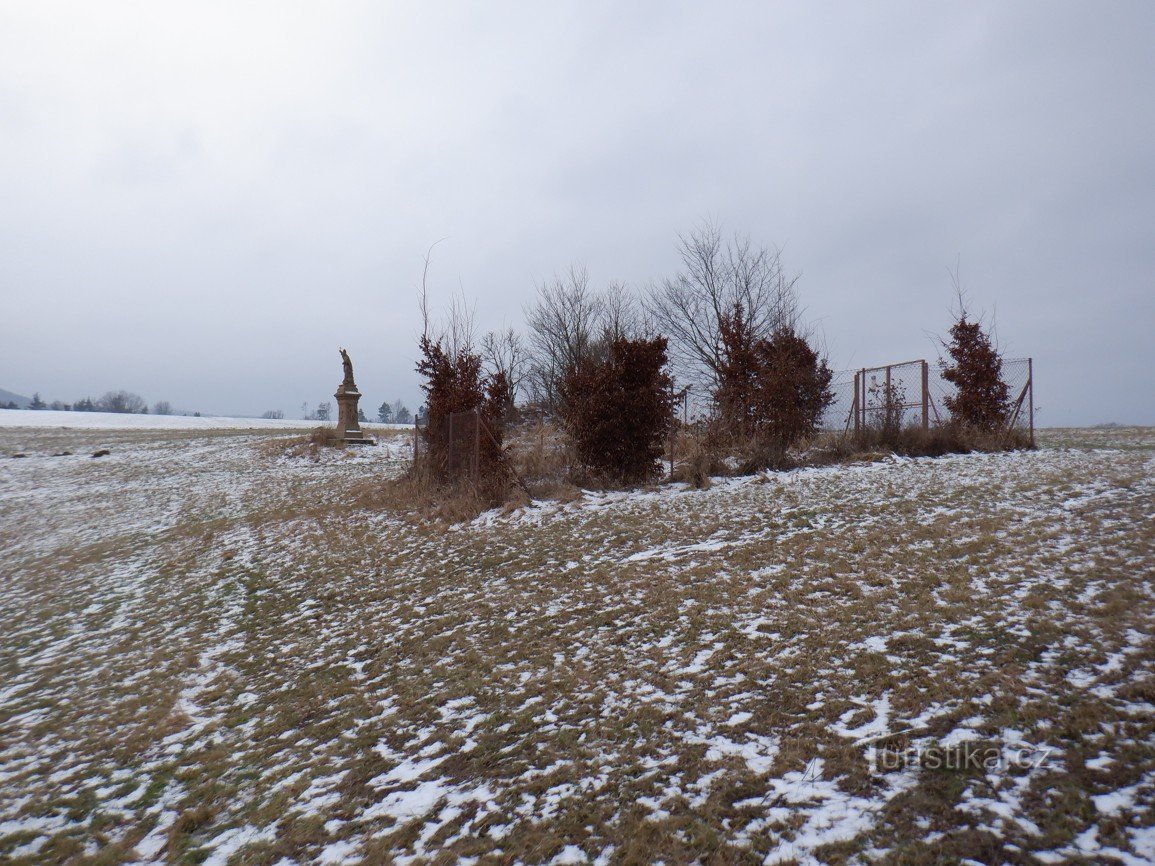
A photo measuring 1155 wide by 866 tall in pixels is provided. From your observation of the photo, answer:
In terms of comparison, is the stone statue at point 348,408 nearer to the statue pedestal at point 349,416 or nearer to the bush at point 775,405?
the statue pedestal at point 349,416

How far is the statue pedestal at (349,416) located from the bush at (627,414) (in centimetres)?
1594

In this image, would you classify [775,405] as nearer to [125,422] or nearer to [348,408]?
[348,408]

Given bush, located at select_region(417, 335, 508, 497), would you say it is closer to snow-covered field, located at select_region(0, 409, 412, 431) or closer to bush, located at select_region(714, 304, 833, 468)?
bush, located at select_region(714, 304, 833, 468)

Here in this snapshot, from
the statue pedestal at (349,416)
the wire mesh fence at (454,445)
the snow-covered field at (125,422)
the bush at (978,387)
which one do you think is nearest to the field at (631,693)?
the wire mesh fence at (454,445)

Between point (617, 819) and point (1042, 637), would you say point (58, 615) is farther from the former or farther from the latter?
point (1042, 637)

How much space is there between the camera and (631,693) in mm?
4219

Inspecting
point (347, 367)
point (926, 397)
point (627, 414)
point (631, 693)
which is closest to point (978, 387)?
point (926, 397)

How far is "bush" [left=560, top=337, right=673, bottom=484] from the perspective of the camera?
39.1ft

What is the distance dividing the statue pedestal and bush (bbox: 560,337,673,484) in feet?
52.3

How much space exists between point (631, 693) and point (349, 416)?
24.0 metres

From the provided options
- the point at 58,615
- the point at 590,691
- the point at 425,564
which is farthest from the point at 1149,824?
the point at 58,615

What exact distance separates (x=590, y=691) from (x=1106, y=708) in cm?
286

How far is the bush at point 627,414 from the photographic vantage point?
1191 cm

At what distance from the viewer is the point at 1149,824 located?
95.6 inches
